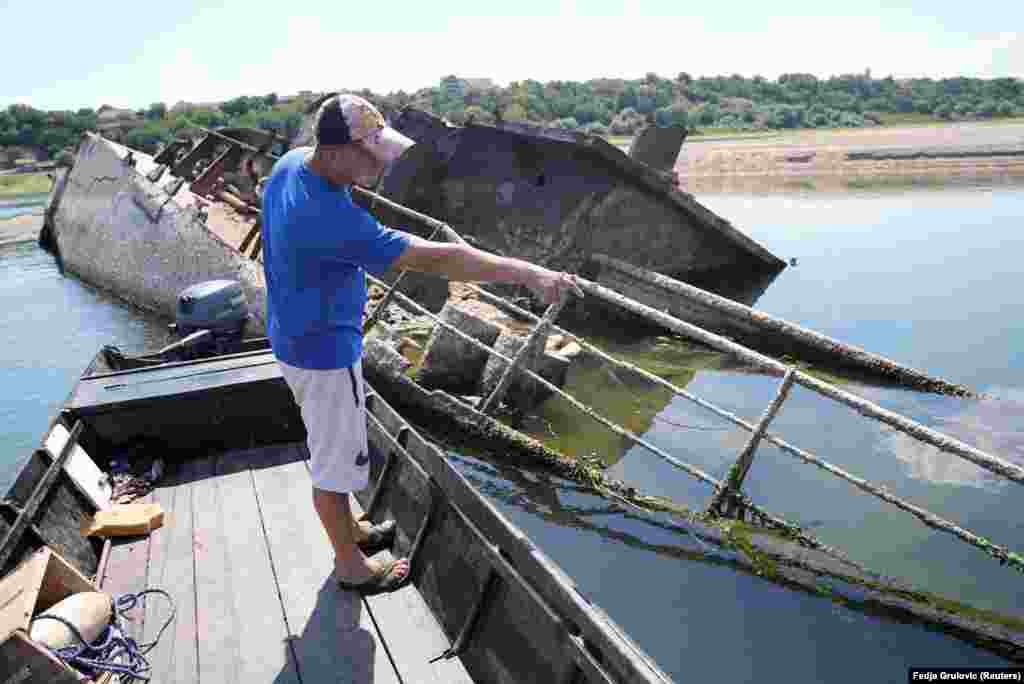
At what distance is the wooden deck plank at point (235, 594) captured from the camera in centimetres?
319

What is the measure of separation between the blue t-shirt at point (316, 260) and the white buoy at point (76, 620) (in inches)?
55.8

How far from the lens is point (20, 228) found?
34938 mm

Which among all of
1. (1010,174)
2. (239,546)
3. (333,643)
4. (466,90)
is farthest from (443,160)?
(466,90)

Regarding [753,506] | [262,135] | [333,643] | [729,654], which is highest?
[262,135]

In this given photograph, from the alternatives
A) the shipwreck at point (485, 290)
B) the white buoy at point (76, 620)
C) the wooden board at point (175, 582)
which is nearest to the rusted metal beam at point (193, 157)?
the shipwreck at point (485, 290)

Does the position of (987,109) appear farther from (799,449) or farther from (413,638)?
(413,638)

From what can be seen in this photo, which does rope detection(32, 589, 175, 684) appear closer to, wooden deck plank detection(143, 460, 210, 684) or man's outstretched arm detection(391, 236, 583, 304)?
wooden deck plank detection(143, 460, 210, 684)

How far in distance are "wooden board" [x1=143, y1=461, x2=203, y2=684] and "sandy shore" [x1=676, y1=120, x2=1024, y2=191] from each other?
38341mm

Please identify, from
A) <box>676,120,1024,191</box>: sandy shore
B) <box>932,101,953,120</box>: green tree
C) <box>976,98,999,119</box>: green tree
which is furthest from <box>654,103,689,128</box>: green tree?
<box>676,120,1024,191</box>: sandy shore

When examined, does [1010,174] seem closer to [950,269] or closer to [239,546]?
[950,269]

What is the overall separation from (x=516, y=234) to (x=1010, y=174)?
33.8 meters

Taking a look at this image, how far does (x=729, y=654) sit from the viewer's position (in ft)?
14.9

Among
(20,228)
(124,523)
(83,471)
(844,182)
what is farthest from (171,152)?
(844,182)

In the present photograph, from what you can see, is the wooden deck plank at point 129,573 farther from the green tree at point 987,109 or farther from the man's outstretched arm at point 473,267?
the green tree at point 987,109
